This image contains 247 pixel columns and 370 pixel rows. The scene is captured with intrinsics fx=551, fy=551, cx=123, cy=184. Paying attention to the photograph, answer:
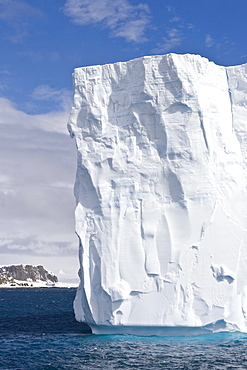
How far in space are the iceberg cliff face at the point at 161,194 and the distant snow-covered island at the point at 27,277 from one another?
111 m

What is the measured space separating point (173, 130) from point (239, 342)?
7.95 m

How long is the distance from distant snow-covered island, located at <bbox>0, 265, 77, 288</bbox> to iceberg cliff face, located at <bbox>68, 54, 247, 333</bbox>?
11068 centimetres

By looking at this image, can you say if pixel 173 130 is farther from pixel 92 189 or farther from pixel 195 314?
pixel 195 314

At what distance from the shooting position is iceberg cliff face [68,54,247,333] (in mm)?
19469

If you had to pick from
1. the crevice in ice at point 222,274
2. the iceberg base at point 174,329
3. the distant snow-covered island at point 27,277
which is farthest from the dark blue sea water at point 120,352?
the distant snow-covered island at point 27,277

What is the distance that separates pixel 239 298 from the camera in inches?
768

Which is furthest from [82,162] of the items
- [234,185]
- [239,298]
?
[239,298]

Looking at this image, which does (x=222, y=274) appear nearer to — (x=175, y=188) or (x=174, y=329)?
(x=174, y=329)

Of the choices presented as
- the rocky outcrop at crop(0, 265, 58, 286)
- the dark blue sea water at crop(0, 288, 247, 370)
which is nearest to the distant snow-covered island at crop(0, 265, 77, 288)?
the rocky outcrop at crop(0, 265, 58, 286)

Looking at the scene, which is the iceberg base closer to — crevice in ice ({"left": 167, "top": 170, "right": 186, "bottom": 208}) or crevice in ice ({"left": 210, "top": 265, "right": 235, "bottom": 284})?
crevice in ice ({"left": 210, "top": 265, "right": 235, "bottom": 284})

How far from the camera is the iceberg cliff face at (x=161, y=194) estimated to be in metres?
19.5

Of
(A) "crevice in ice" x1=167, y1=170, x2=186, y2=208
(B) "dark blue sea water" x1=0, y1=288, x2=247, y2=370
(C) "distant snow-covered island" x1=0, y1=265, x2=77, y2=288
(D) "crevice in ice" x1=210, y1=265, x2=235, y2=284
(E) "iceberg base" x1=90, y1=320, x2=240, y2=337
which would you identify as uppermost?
(C) "distant snow-covered island" x1=0, y1=265, x2=77, y2=288

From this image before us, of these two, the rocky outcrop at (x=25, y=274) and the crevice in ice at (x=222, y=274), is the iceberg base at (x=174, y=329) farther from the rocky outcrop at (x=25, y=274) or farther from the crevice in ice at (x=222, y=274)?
the rocky outcrop at (x=25, y=274)

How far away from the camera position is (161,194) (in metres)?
20.5
